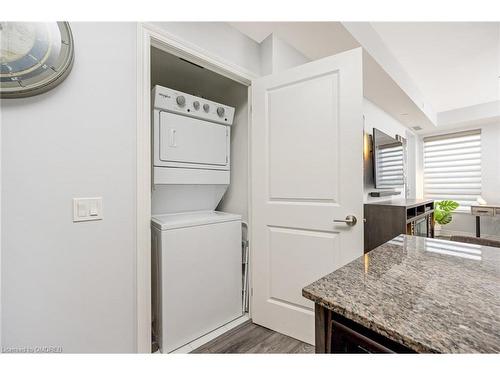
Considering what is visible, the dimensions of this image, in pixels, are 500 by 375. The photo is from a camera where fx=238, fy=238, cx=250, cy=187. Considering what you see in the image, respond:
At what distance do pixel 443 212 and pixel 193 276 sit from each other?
5.01 metres

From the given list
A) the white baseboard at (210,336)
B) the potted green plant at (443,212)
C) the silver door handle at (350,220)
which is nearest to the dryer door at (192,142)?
the silver door handle at (350,220)

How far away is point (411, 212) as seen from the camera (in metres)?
2.77

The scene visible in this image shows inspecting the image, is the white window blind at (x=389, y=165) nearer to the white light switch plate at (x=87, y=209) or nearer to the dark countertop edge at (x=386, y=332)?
the dark countertop edge at (x=386, y=332)

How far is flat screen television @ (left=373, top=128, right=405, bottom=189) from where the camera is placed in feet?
9.86

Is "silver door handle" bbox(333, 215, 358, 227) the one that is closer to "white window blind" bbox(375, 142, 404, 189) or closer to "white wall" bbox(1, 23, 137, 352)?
"white wall" bbox(1, 23, 137, 352)

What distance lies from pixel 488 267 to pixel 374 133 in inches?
97.0

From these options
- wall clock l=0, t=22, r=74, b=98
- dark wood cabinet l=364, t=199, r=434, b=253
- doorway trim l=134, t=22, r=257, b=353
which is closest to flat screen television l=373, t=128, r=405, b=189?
dark wood cabinet l=364, t=199, r=434, b=253

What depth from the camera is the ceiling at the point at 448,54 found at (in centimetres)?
213

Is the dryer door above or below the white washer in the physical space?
above

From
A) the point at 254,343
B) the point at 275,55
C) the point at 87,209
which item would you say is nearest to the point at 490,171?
the point at 275,55

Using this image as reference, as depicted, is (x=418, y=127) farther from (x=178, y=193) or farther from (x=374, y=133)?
(x=178, y=193)

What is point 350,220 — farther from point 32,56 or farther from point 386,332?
point 32,56

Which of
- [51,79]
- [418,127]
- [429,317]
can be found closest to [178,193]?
[51,79]

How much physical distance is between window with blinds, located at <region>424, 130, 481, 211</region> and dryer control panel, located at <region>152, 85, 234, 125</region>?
503 cm
